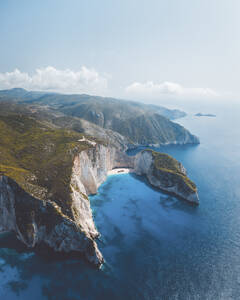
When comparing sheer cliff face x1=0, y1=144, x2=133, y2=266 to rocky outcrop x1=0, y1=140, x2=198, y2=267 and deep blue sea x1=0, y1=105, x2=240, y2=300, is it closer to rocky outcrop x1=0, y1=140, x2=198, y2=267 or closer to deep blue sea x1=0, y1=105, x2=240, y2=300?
rocky outcrop x1=0, y1=140, x2=198, y2=267

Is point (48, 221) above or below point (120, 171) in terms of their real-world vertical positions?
above

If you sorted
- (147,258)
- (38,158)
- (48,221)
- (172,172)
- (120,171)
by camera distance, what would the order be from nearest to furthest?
1. (48,221)
2. (147,258)
3. (38,158)
4. (172,172)
5. (120,171)

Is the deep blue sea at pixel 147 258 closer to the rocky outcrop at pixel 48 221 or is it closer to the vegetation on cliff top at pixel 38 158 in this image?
the rocky outcrop at pixel 48 221

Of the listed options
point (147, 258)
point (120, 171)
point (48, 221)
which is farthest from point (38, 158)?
point (120, 171)

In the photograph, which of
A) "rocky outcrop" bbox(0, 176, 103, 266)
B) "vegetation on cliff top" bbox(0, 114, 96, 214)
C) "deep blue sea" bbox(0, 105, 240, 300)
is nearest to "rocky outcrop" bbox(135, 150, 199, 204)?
"deep blue sea" bbox(0, 105, 240, 300)

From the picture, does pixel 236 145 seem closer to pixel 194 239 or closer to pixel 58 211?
pixel 194 239

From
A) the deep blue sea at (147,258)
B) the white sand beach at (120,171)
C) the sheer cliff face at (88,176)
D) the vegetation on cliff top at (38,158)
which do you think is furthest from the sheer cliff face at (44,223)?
the white sand beach at (120,171)

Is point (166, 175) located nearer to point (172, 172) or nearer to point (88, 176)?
point (172, 172)
